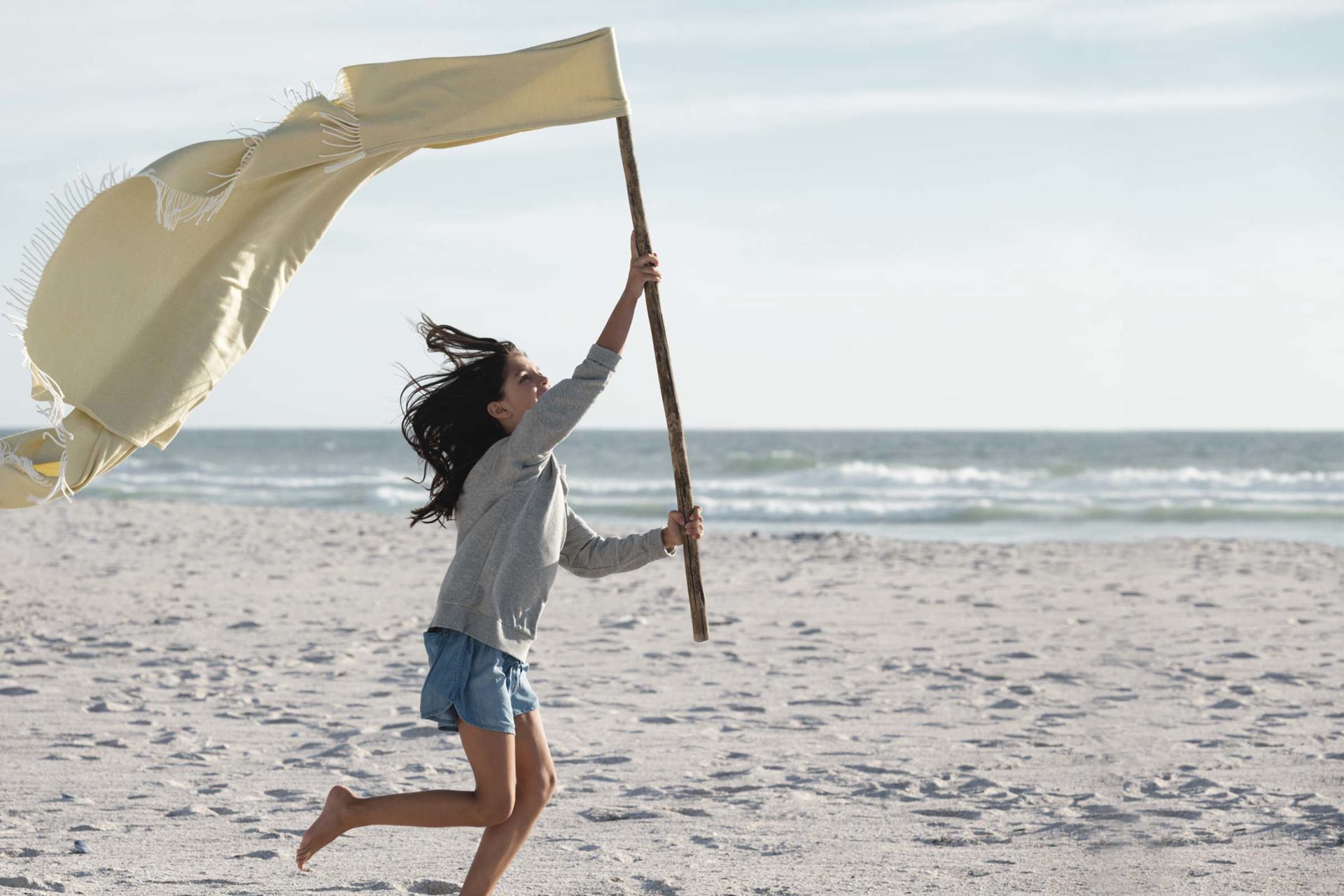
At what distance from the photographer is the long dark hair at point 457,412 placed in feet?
10.6

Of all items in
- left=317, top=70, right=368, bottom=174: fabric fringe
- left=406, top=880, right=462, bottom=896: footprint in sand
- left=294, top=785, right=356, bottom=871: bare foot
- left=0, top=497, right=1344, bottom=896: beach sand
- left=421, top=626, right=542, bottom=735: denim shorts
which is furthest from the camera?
left=0, top=497, right=1344, bottom=896: beach sand

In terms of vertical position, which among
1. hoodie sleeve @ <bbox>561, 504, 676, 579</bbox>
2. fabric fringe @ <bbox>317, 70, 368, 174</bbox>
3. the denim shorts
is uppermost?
fabric fringe @ <bbox>317, 70, 368, 174</bbox>

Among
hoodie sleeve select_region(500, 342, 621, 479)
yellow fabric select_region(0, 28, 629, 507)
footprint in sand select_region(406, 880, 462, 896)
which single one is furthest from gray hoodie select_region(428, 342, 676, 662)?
footprint in sand select_region(406, 880, 462, 896)

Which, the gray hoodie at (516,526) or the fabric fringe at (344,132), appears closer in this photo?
the gray hoodie at (516,526)

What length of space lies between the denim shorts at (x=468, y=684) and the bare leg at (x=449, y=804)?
0.15ft

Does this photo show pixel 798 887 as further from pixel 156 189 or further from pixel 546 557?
pixel 156 189

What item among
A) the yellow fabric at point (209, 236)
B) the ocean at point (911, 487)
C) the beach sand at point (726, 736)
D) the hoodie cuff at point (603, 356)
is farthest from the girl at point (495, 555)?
the ocean at point (911, 487)

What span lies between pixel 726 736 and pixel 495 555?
9.52 ft

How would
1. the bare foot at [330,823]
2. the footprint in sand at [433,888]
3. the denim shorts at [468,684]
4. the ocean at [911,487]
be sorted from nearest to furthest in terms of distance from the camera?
the denim shorts at [468,684] → the bare foot at [330,823] → the footprint in sand at [433,888] → the ocean at [911,487]

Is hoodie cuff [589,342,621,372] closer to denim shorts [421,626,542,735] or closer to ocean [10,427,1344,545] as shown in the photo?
denim shorts [421,626,542,735]

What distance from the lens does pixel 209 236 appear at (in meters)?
3.10

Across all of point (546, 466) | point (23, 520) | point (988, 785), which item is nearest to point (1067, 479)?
point (23, 520)

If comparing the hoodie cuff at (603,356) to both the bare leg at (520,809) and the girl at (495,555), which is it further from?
the bare leg at (520,809)

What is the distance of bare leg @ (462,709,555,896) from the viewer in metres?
3.13
